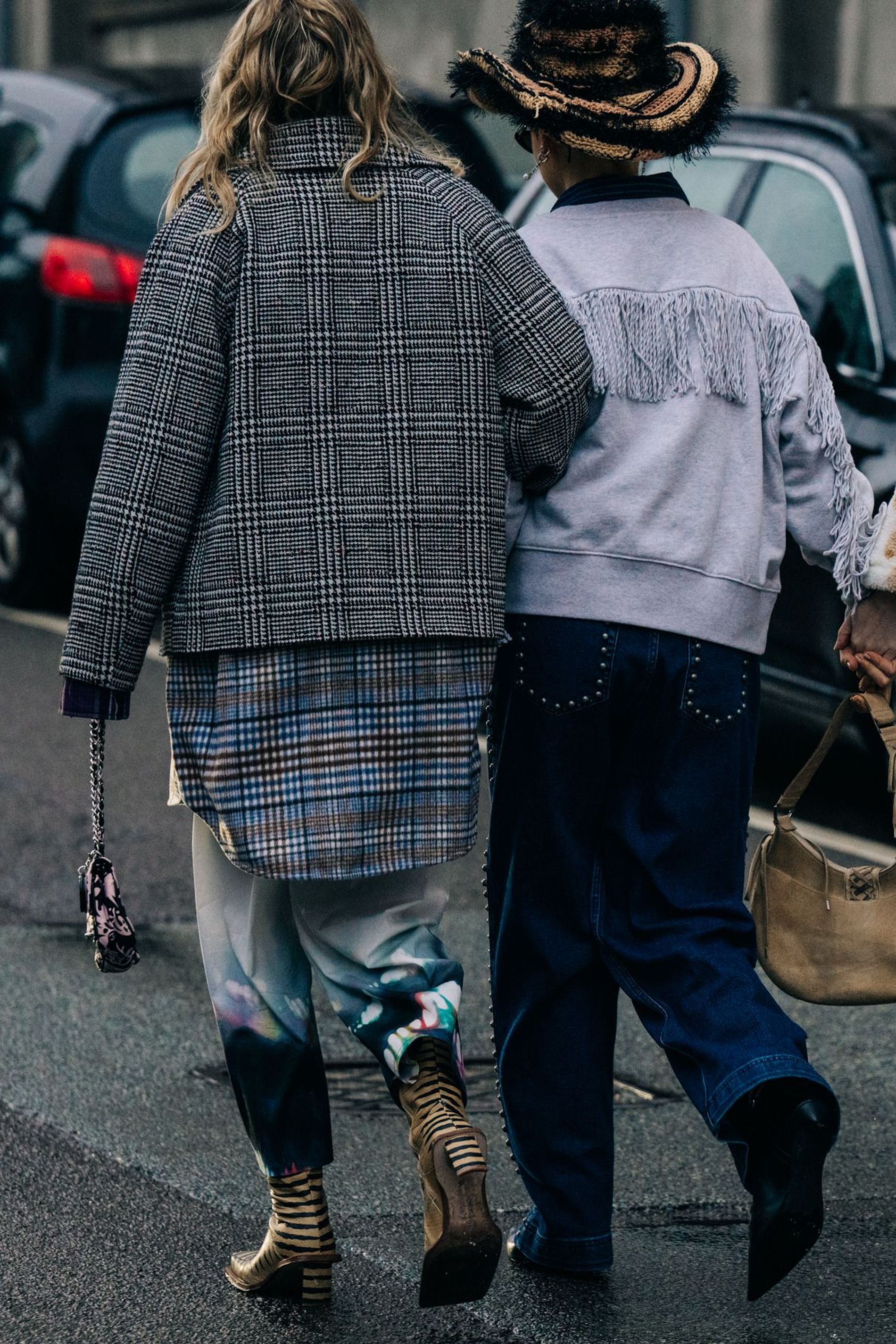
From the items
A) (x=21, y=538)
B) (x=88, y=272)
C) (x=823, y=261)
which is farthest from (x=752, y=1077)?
(x=21, y=538)

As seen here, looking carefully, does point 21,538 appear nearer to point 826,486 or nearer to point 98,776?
point 98,776

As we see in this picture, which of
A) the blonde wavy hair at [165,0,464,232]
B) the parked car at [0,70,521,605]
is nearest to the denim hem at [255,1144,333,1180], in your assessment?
the blonde wavy hair at [165,0,464,232]

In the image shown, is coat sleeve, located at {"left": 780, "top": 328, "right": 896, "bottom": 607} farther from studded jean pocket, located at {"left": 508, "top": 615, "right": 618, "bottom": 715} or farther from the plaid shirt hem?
the plaid shirt hem

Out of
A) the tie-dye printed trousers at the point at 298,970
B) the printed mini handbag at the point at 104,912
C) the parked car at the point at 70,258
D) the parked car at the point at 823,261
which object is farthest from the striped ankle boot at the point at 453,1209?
the parked car at the point at 70,258

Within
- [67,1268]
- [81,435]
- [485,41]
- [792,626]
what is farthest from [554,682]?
[485,41]

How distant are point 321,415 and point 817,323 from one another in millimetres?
3155

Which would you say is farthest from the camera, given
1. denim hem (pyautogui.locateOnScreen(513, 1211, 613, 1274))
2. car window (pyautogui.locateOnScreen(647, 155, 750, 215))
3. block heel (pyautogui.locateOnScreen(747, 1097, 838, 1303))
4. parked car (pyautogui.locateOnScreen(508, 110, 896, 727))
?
car window (pyautogui.locateOnScreen(647, 155, 750, 215))

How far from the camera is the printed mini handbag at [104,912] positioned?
119 inches

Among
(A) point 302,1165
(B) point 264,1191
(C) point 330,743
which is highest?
(C) point 330,743

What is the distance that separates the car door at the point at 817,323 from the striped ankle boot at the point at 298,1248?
108 inches

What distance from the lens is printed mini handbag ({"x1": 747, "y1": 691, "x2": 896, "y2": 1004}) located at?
323cm

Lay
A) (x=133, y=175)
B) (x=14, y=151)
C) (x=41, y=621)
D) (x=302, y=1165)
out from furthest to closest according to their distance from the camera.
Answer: (x=41, y=621) → (x=14, y=151) → (x=133, y=175) → (x=302, y=1165)

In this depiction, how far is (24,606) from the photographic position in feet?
28.3

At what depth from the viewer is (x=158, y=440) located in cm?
289
